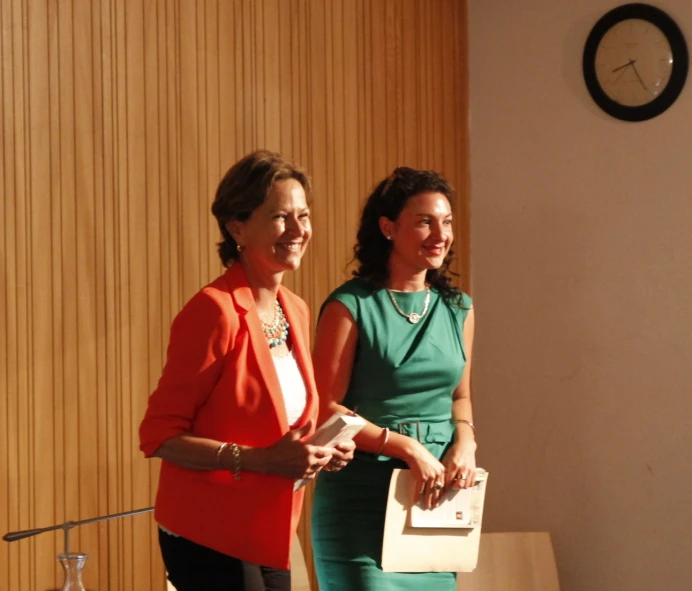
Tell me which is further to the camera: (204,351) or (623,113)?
(623,113)

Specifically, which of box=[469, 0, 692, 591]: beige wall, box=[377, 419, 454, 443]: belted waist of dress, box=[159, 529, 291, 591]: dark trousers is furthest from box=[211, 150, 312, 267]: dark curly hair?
box=[469, 0, 692, 591]: beige wall

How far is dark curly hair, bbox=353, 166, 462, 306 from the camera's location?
2.76 meters

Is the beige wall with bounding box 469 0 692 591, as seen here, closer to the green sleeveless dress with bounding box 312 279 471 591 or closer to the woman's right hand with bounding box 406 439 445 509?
the green sleeveless dress with bounding box 312 279 471 591

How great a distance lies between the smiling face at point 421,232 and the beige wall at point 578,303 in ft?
4.80

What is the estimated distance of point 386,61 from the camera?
13.6 feet

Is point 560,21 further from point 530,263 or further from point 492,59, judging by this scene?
point 530,263

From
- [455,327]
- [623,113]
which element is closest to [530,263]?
[623,113]

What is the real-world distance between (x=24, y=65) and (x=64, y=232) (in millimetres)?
492

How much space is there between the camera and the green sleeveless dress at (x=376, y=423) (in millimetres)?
2596

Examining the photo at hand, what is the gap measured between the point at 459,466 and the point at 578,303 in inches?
65.8

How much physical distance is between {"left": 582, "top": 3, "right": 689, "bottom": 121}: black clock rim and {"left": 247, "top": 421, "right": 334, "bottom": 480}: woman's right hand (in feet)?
8.41

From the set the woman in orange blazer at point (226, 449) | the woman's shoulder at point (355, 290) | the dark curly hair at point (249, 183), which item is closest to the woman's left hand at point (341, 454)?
the woman in orange blazer at point (226, 449)

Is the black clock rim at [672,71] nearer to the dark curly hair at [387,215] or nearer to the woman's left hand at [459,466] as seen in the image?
the dark curly hair at [387,215]

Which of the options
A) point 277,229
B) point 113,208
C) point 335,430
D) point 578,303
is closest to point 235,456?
point 335,430
